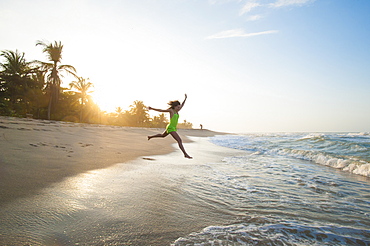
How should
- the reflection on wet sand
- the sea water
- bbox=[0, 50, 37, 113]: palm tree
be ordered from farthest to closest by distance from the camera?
bbox=[0, 50, 37, 113]: palm tree < the sea water < the reflection on wet sand

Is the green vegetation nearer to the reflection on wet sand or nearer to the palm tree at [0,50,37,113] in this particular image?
the palm tree at [0,50,37,113]

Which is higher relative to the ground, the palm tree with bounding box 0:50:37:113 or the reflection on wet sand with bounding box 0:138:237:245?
the palm tree with bounding box 0:50:37:113

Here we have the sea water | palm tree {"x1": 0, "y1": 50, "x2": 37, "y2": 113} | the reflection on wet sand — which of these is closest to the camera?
the reflection on wet sand

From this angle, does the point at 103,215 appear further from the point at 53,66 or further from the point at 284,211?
the point at 53,66

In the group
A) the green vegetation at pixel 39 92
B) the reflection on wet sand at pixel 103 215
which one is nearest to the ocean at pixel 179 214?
the reflection on wet sand at pixel 103 215

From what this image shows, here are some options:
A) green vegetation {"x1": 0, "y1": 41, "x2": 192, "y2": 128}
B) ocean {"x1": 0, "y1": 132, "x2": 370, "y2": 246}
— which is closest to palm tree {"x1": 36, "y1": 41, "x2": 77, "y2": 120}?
green vegetation {"x1": 0, "y1": 41, "x2": 192, "y2": 128}

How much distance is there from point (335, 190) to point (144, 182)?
437cm

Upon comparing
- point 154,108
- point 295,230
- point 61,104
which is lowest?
point 295,230

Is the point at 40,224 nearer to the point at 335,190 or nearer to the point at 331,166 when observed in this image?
the point at 335,190

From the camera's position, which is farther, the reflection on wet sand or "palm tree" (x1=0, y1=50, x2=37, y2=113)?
"palm tree" (x1=0, y1=50, x2=37, y2=113)

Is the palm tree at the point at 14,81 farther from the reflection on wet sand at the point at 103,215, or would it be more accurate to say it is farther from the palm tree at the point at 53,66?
the reflection on wet sand at the point at 103,215

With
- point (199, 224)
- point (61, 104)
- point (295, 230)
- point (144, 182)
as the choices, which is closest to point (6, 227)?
point (199, 224)

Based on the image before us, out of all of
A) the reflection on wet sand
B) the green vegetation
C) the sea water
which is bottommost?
the sea water

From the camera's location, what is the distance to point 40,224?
2.13m
